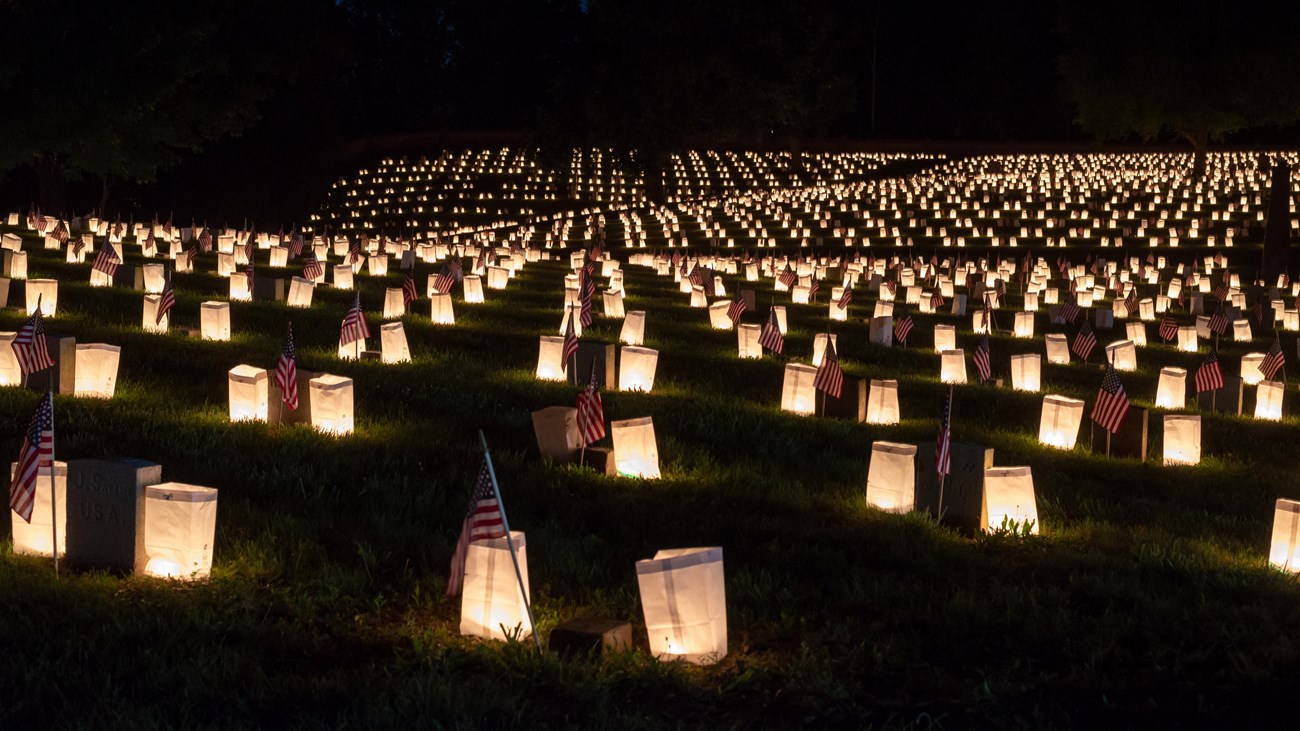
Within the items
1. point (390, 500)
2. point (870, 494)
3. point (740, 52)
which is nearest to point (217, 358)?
point (390, 500)

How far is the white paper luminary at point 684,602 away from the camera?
6324 millimetres

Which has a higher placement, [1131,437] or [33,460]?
[33,460]

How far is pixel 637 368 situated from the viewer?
13.9 meters

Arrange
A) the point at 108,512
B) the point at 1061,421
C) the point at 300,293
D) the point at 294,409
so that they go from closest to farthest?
the point at 108,512
the point at 294,409
the point at 1061,421
the point at 300,293

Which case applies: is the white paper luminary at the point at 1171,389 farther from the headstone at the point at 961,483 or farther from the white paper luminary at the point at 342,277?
the white paper luminary at the point at 342,277

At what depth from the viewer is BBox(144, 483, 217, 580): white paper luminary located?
7074 mm

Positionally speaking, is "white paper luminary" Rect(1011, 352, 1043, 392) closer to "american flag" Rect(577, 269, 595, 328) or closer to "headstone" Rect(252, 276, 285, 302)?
"american flag" Rect(577, 269, 595, 328)

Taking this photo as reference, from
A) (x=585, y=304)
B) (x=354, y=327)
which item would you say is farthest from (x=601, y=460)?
(x=585, y=304)

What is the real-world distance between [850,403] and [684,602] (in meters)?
7.11

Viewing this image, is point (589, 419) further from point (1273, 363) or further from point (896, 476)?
point (1273, 363)

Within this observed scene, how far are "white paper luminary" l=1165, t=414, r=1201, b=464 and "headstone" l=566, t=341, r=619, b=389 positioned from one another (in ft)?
16.0

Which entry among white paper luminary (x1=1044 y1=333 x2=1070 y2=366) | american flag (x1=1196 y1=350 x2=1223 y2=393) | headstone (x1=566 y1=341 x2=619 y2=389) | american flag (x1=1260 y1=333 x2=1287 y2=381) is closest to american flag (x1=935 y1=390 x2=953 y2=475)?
headstone (x1=566 y1=341 x2=619 y2=389)

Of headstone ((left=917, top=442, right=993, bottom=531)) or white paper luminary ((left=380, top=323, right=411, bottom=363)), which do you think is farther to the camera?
white paper luminary ((left=380, top=323, right=411, bottom=363))

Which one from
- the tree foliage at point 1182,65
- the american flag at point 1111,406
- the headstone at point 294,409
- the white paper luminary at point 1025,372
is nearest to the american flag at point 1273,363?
the white paper luminary at point 1025,372
